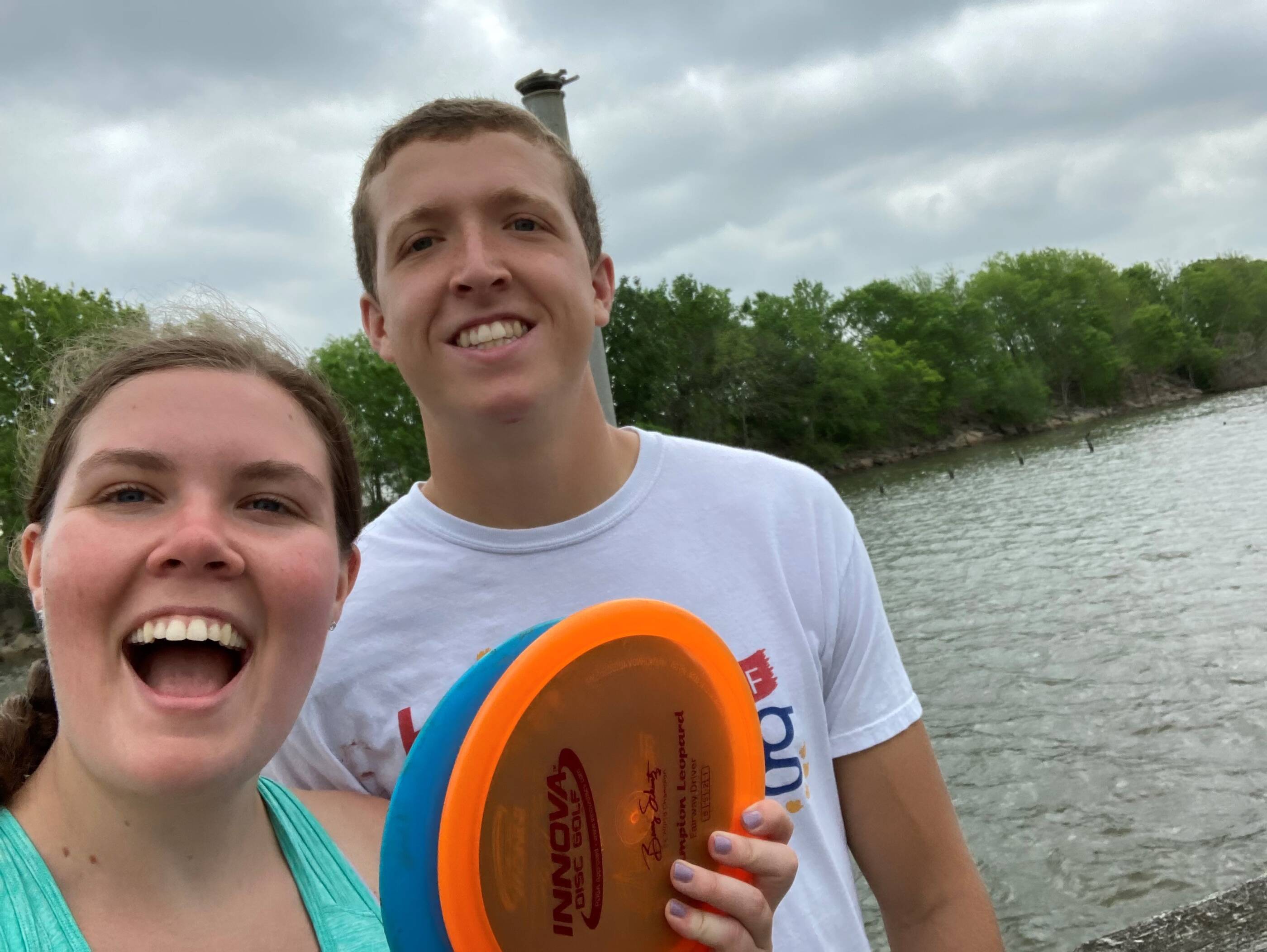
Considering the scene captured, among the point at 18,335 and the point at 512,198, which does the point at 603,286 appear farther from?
the point at 18,335

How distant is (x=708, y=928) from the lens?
140 centimetres

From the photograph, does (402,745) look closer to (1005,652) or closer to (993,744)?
(993,744)

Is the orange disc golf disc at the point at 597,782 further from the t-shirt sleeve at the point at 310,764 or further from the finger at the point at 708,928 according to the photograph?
the t-shirt sleeve at the point at 310,764

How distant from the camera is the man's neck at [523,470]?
200cm

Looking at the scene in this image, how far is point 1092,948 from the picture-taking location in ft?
8.34

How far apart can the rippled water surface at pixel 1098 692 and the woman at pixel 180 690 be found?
6.47m

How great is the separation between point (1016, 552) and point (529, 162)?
795 inches

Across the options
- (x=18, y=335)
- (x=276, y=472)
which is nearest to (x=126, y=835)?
(x=276, y=472)

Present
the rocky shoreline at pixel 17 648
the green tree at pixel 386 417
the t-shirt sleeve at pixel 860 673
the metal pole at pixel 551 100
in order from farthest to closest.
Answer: the green tree at pixel 386 417, the rocky shoreline at pixel 17 648, the metal pole at pixel 551 100, the t-shirt sleeve at pixel 860 673

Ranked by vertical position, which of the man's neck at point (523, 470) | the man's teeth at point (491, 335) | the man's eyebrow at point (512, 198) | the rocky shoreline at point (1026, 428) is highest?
the man's eyebrow at point (512, 198)

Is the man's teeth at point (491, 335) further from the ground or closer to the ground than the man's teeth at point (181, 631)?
further from the ground

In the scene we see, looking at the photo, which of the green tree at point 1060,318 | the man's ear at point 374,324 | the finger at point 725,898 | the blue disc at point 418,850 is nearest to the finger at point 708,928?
the finger at point 725,898

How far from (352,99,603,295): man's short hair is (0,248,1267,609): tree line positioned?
42.1 metres

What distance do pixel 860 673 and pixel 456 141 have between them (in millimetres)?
1497
